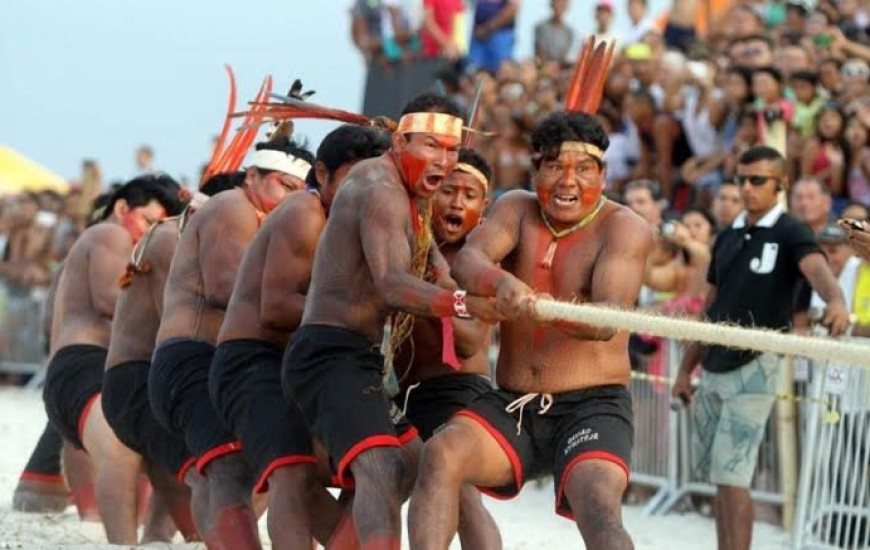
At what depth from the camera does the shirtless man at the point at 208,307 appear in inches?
262

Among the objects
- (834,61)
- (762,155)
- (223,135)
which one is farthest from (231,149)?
(834,61)

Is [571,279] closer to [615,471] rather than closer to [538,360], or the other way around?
[538,360]

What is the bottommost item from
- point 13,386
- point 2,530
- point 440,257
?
point 13,386

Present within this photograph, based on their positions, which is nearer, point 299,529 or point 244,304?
point 299,529

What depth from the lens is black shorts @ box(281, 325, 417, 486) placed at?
5.81 metres

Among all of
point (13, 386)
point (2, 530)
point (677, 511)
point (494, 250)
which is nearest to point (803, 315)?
point (677, 511)

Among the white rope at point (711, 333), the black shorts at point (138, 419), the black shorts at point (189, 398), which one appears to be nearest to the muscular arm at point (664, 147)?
the black shorts at point (138, 419)

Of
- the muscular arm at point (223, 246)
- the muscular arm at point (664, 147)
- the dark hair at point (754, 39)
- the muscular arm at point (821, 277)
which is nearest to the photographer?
the muscular arm at point (223, 246)

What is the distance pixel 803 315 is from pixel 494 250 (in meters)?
2.90

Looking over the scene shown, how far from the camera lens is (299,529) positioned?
6.11m

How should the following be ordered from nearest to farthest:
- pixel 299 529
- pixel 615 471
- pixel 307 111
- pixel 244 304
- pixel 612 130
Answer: pixel 615 471 → pixel 299 529 → pixel 244 304 → pixel 307 111 → pixel 612 130

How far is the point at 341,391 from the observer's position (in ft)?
19.3

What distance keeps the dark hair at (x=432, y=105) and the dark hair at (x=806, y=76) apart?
17.3 feet

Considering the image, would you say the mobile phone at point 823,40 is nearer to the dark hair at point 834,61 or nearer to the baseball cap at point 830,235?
the dark hair at point 834,61
